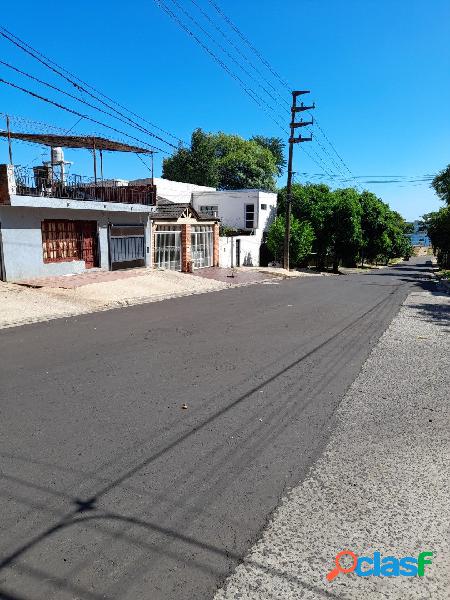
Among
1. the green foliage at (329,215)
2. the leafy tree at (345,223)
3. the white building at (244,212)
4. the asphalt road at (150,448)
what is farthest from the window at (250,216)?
the asphalt road at (150,448)

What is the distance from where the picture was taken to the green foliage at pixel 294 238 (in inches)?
1339

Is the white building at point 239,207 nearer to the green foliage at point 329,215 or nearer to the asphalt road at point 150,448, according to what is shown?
the green foliage at point 329,215

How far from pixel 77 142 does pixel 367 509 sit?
19410 millimetres

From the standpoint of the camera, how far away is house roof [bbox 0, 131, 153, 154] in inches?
706

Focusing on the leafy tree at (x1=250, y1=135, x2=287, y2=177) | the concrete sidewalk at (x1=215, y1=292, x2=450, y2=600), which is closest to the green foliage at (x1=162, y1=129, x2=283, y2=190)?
the leafy tree at (x1=250, y1=135, x2=287, y2=177)

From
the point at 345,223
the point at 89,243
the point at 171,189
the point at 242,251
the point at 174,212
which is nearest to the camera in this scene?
the point at 89,243

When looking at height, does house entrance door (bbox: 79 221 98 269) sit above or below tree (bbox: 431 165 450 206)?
below

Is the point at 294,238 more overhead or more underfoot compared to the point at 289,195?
more underfoot

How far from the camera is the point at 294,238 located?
1341 inches

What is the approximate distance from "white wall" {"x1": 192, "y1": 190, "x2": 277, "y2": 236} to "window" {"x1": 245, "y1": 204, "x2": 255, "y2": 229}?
261mm

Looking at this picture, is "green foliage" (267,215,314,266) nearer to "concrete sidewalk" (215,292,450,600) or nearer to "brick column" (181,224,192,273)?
"brick column" (181,224,192,273)

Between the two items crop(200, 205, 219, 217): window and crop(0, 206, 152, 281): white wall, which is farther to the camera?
crop(200, 205, 219, 217): window

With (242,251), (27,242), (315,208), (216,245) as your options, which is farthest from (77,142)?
(315,208)

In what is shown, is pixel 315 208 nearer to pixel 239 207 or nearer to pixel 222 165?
pixel 239 207
